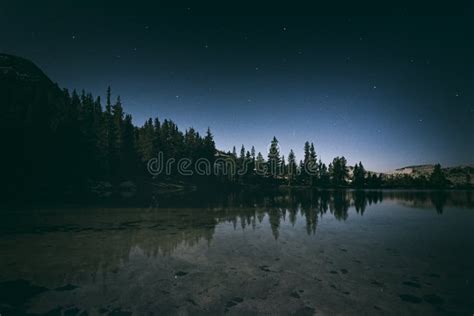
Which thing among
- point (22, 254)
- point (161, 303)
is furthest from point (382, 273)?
point (22, 254)

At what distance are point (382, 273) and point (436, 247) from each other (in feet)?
19.8

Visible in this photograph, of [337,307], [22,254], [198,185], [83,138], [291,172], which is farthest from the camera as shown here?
[291,172]

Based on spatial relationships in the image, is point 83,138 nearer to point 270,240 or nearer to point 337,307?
point 270,240

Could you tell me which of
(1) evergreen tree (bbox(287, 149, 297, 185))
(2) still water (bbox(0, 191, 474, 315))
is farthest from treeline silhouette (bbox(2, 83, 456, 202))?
(2) still water (bbox(0, 191, 474, 315))

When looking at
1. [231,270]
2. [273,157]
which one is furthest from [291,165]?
[231,270]

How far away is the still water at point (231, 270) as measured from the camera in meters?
6.15

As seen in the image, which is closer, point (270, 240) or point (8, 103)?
point (270, 240)

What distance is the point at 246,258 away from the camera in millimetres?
10031

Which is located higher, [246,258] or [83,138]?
[83,138]

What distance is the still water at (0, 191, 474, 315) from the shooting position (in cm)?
615

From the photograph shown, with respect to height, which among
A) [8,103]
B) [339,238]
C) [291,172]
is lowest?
[339,238]

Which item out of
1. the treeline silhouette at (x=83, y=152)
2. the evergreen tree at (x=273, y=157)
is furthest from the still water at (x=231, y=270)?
the evergreen tree at (x=273, y=157)

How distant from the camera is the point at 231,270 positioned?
8.61m

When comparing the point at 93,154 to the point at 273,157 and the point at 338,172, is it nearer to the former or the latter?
the point at 273,157
